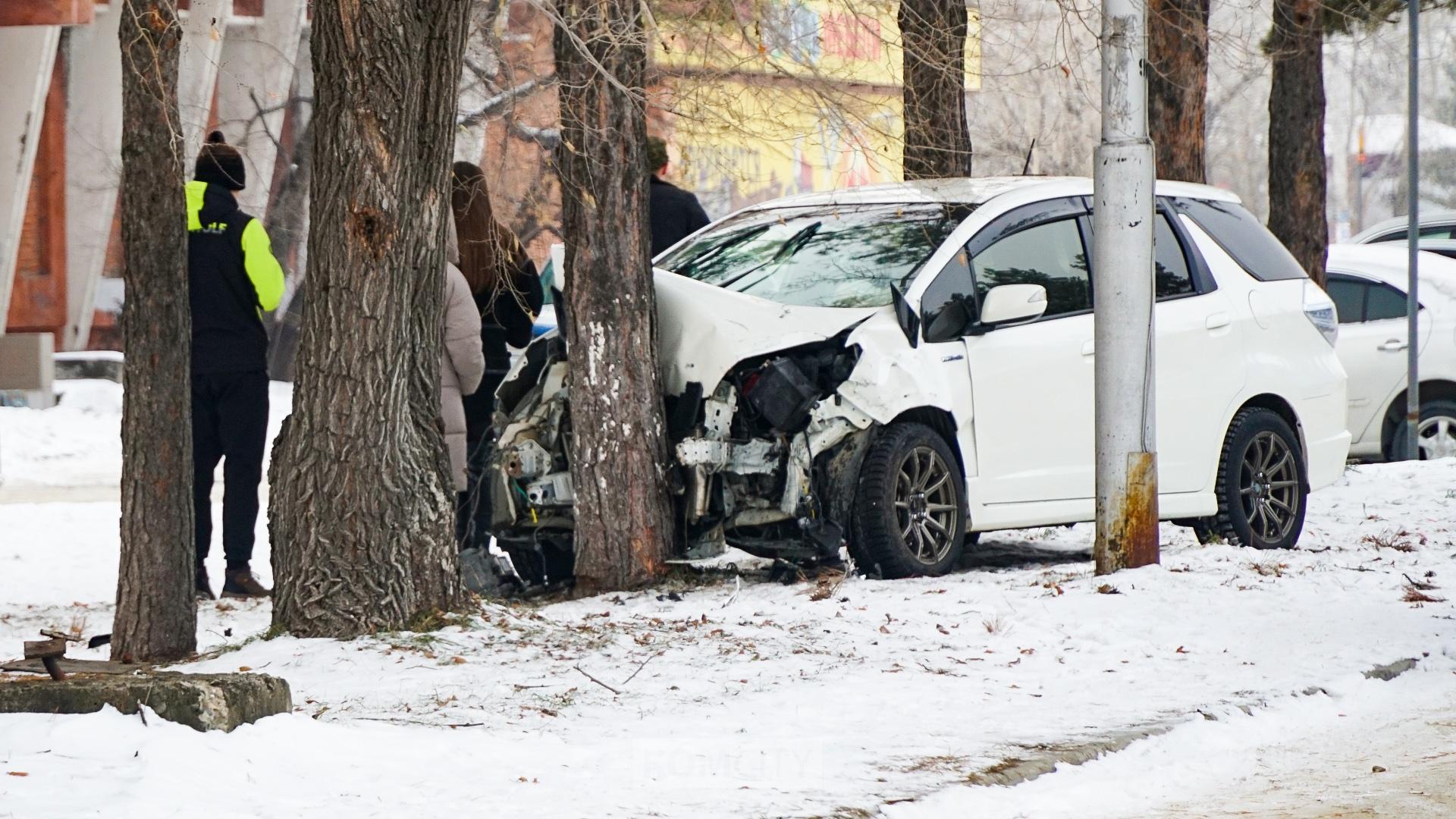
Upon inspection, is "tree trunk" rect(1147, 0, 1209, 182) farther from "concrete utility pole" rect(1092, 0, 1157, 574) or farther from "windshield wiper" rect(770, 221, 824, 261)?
"concrete utility pole" rect(1092, 0, 1157, 574)

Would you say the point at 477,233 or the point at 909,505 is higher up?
the point at 477,233

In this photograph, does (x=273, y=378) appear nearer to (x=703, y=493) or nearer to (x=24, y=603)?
(x=24, y=603)

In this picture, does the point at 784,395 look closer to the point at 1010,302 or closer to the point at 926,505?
the point at 926,505

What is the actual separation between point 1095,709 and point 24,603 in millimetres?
6039

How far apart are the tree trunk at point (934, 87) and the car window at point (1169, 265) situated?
1.13 meters

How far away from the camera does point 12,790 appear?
452cm

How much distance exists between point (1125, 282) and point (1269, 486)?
219cm

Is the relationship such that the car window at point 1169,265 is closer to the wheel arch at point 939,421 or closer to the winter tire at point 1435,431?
the wheel arch at point 939,421

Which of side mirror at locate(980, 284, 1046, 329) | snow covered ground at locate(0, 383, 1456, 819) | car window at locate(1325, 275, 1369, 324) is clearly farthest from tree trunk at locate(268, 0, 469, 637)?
car window at locate(1325, 275, 1369, 324)

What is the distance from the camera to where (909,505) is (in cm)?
884

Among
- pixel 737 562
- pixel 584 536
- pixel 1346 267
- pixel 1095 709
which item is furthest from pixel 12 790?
pixel 1346 267

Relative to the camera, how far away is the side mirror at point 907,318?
8773 mm

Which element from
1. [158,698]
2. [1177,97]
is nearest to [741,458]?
[158,698]

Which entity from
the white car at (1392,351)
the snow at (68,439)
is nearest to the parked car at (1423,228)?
the white car at (1392,351)
